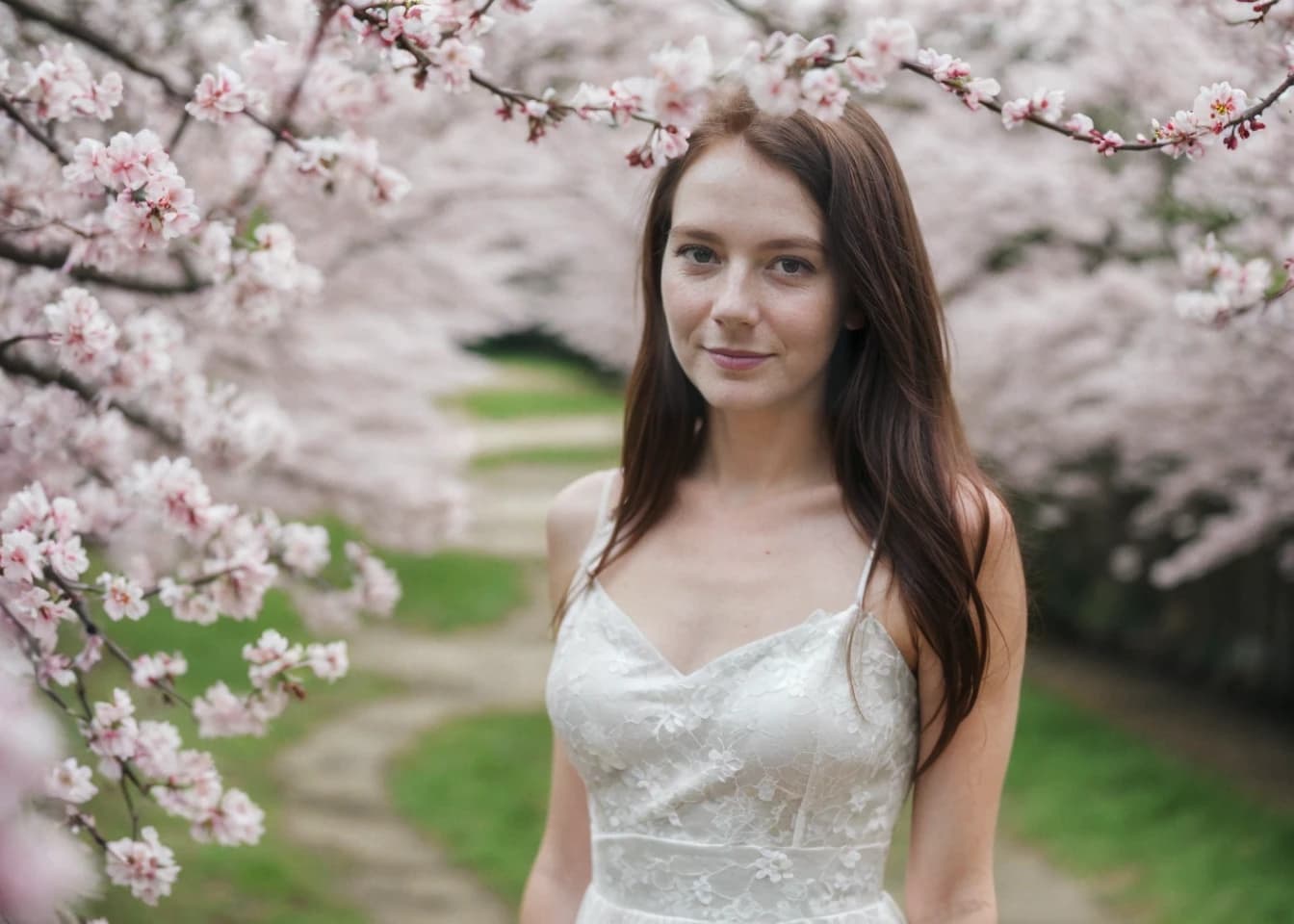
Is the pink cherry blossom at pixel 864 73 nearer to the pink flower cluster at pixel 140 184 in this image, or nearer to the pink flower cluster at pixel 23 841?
the pink flower cluster at pixel 140 184

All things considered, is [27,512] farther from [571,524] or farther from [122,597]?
[571,524]

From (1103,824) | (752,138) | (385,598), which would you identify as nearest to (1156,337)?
(1103,824)

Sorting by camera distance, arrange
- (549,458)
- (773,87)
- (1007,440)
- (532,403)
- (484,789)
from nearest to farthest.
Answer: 1. (773,87)
2. (484,789)
3. (1007,440)
4. (549,458)
5. (532,403)

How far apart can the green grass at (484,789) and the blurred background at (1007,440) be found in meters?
0.02

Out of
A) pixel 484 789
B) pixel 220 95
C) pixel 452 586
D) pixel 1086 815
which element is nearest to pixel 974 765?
pixel 220 95

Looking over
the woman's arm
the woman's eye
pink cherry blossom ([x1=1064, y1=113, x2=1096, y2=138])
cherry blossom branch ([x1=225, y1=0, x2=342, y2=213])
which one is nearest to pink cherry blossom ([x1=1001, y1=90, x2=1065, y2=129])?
pink cherry blossom ([x1=1064, y1=113, x2=1096, y2=138])

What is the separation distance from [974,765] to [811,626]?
0.29 m

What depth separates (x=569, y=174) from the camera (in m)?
6.81

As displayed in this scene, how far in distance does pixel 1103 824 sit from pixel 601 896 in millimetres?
4474

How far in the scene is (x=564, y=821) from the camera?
2.31m

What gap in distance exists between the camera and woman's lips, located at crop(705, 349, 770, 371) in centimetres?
200

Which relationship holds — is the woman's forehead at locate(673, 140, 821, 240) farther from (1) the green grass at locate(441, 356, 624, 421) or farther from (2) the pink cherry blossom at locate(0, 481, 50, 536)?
(1) the green grass at locate(441, 356, 624, 421)

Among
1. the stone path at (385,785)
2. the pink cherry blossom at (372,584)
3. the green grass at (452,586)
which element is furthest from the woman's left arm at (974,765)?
the green grass at (452,586)

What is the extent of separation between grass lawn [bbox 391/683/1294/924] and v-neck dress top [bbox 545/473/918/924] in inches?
145
